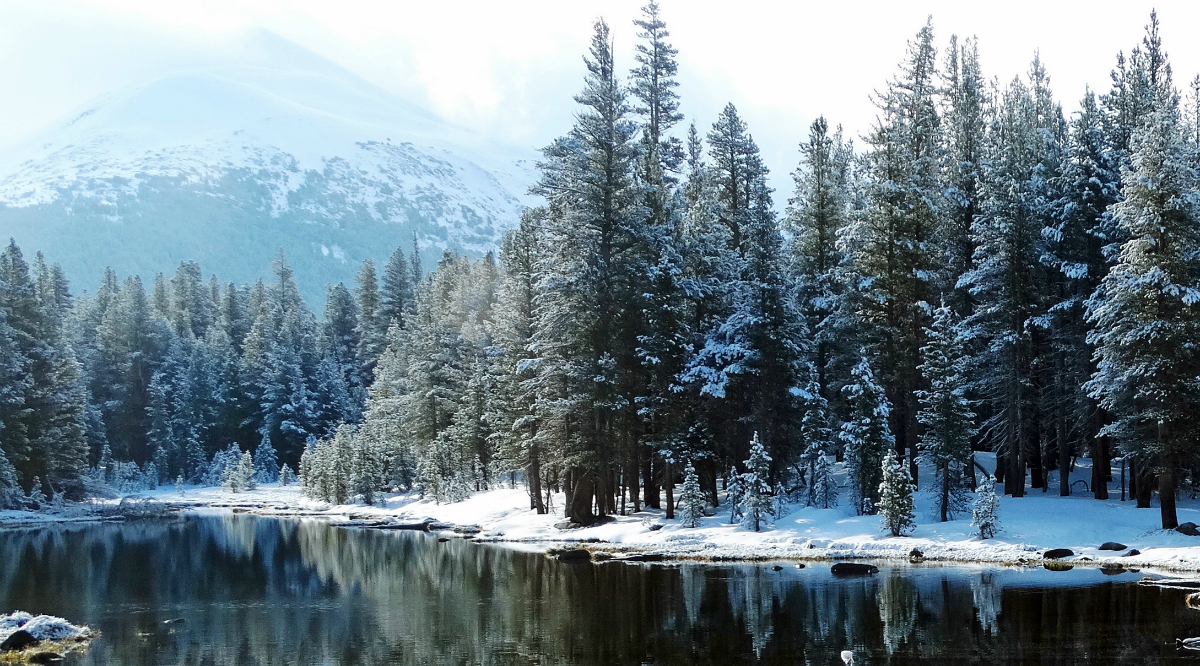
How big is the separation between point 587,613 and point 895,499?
531 inches

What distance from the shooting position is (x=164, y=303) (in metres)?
125

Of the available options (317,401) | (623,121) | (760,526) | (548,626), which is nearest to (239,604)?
(548,626)

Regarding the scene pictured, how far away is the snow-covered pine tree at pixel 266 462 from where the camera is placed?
10238 cm

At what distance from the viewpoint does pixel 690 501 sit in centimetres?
3931

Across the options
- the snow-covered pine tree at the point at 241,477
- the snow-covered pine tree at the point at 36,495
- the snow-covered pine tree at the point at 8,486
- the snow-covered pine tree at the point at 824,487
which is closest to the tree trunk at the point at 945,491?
the snow-covered pine tree at the point at 824,487

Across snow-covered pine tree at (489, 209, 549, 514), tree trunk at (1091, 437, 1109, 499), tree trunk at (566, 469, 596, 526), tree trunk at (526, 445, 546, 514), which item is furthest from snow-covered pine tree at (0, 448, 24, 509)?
tree trunk at (1091, 437, 1109, 499)

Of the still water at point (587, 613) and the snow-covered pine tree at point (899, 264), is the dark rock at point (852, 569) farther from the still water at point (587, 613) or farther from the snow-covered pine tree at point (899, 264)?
the snow-covered pine tree at point (899, 264)

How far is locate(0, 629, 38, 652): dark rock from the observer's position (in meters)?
21.3

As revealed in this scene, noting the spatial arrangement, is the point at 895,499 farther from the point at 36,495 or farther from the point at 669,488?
the point at 36,495

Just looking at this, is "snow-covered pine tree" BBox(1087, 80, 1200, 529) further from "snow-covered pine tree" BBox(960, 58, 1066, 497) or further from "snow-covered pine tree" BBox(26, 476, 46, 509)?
"snow-covered pine tree" BBox(26, 476, 46, 509)

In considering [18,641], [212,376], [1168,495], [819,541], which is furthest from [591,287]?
[212,376]

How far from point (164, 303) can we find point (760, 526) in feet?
352

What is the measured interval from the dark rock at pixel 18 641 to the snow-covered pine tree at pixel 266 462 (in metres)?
83.0

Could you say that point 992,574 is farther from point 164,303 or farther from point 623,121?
point 164,303
